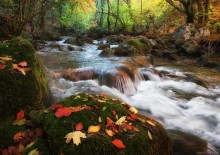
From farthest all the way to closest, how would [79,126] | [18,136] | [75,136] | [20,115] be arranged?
[20,115] < [18,136] < [79,126] < [75,136]

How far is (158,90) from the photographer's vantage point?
7.92m

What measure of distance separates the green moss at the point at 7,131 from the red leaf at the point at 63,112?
1.81 ft

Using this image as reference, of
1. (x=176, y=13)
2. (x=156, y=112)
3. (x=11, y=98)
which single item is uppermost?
(x=176, y=13)

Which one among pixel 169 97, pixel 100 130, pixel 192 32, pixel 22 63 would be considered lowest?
pixel 169 97

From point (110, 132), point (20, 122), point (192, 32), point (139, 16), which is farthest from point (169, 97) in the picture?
point (139, 16)

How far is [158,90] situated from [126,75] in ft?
4.22

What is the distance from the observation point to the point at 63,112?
92.4 inches

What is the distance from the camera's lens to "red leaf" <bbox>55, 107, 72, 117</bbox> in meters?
2.32

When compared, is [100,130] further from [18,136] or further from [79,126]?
[18,136]

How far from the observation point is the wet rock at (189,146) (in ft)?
11.8

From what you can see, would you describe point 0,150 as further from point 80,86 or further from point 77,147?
point 80,86

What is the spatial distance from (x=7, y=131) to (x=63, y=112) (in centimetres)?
77

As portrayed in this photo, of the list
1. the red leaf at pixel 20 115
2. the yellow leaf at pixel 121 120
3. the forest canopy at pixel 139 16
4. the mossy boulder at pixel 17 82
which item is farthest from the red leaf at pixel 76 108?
the forest canopy at pixel 139 16

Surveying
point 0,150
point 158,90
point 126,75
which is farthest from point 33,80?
point 158,90
